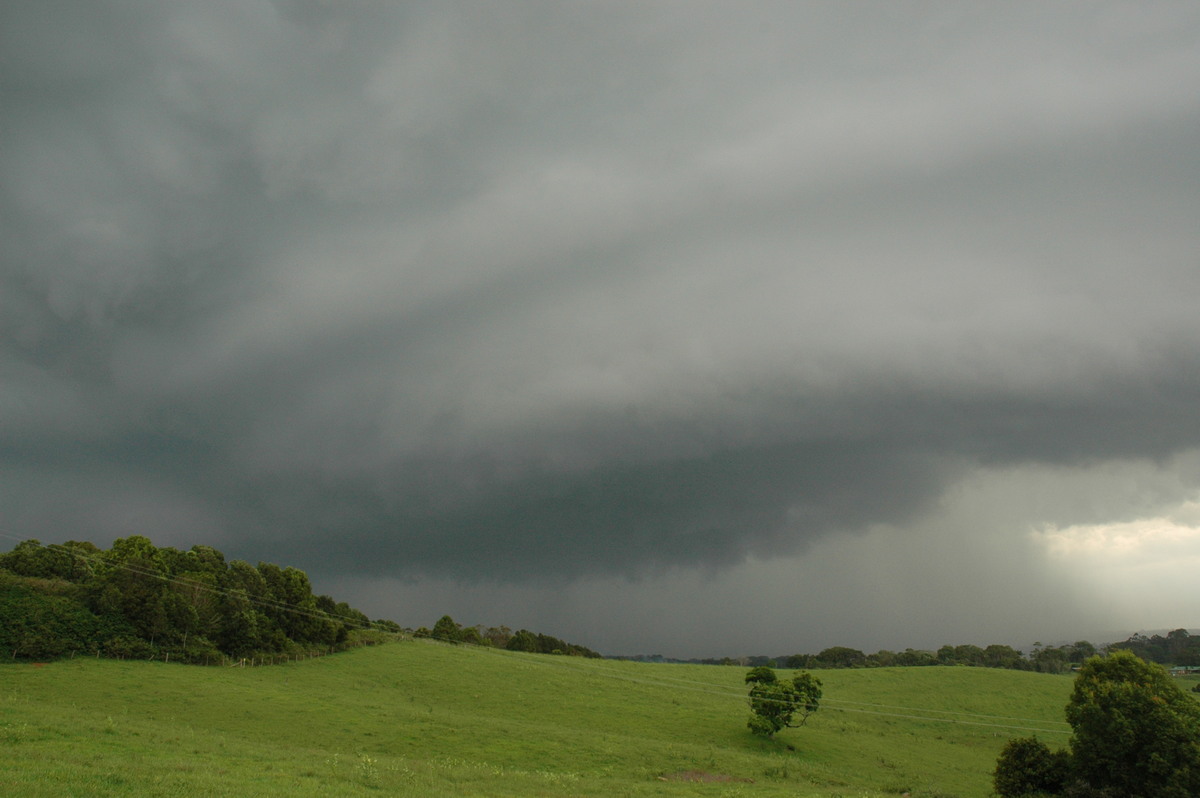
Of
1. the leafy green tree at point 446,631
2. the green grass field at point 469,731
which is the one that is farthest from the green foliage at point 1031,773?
the leafy green tree at point 446,631

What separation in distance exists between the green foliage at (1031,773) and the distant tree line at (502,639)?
96.3 m

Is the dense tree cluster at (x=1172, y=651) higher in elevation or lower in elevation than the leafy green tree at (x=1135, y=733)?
lower

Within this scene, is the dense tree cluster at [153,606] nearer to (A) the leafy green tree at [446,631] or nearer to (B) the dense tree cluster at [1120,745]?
(A) the leafy green tree at [446,631]

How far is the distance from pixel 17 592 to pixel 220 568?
89.7 feet

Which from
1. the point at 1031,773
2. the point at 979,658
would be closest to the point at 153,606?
the point at 1031,773

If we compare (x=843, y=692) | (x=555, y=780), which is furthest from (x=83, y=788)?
(x=843, y=692)

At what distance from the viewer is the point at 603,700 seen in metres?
70.9

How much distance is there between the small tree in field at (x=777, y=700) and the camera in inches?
2388

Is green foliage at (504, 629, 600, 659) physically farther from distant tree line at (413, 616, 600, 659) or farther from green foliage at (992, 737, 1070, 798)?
green foliage at (992, 737, 1070, 798)

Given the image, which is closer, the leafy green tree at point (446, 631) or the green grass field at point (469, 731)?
the green grass field at point (469, 731)

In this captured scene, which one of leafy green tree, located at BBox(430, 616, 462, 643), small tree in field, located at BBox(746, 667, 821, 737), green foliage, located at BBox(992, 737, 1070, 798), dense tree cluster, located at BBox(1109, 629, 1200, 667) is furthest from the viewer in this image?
dense tree cluster, located at BBox(1109, 629, 1200, 667)

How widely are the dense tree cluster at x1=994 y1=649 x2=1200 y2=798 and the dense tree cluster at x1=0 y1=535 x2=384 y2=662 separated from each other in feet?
245

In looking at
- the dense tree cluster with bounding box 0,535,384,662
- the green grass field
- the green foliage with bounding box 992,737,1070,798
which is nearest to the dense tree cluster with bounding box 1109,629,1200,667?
the green grass field

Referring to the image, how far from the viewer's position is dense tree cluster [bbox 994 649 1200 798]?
39250 millimetres
